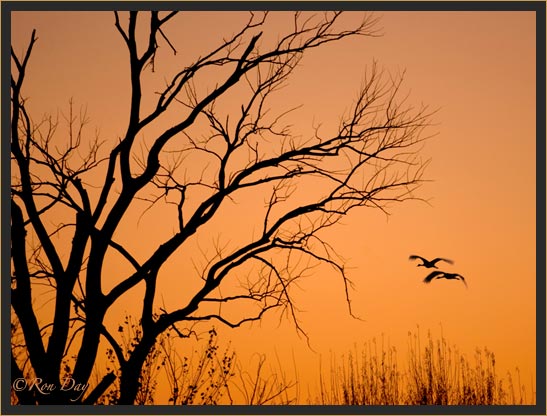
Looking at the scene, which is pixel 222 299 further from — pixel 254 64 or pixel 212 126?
pixel 254 64

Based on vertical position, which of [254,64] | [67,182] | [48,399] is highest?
[254,64]

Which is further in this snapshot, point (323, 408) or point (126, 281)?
point (126, 281)

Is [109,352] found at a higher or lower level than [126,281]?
lower

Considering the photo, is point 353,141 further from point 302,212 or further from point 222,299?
point 222,299

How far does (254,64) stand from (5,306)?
3.82m

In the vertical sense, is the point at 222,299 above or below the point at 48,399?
above

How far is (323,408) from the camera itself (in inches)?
366

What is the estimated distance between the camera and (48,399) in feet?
34.9

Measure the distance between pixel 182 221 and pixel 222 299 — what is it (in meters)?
0.95

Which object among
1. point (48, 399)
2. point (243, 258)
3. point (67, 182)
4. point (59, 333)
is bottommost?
point (48, 399)

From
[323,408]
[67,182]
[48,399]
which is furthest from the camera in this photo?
[67,182]

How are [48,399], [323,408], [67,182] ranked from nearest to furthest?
[323,408], [48,399], [67,182]

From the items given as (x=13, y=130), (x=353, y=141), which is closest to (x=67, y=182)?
(x=13, y=130)

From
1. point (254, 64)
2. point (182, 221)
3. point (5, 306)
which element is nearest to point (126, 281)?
→ point (182, 221)
